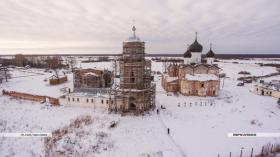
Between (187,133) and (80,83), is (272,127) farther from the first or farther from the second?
(80,83)

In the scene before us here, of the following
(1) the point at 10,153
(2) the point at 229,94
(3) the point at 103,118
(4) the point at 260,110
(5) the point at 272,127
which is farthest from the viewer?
(2) the point at 229,94

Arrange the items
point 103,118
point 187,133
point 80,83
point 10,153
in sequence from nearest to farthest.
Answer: point 10,153 < point 187,133 < point 103,118 < point 80,83

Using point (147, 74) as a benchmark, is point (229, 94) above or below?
below

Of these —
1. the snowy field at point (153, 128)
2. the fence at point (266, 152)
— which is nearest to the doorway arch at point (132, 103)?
the snowy field at point (153, 128)

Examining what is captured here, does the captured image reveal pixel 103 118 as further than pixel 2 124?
Yes

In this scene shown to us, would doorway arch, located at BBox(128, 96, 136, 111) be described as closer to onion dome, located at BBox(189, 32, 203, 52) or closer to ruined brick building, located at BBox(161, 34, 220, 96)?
ruined brick building, located at BBox(161, 34, 220, 96)

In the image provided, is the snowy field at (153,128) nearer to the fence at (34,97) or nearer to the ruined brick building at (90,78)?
the fence at (34,97)

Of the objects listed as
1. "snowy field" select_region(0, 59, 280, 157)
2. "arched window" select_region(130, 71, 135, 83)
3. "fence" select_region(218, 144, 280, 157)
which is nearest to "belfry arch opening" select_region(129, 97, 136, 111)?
"snowy field" select_region(0, 59, 280, 157)

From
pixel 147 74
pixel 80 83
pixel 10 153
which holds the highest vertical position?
pixel 147 74

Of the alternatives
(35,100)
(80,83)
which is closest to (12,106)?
(35,100)
